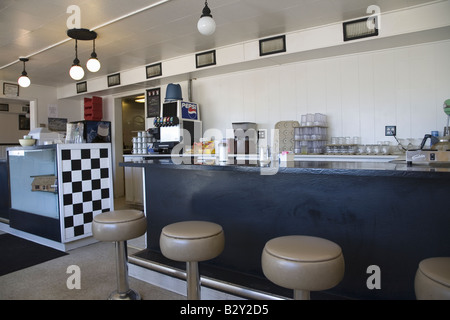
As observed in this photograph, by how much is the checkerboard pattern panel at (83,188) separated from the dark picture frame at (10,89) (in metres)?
4.61

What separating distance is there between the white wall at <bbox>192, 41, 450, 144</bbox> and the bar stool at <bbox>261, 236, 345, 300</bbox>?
3404 millimetres

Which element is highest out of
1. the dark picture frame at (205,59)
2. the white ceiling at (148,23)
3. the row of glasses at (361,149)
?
the white ceiling at (148,23)

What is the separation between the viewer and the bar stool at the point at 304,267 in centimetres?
135

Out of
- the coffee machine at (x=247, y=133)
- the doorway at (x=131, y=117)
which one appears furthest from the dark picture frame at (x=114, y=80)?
the coffee machine at (x=247, y=133)

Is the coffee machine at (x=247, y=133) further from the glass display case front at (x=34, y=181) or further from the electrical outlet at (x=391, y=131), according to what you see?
the glass display case front at (x=34, y=181)


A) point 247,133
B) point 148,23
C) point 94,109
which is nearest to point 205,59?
point 148,23

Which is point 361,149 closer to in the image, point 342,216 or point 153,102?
point 342,216

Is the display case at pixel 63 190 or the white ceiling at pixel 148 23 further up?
the white ceiling at pixel 148 23

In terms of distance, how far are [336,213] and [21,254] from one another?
351cm

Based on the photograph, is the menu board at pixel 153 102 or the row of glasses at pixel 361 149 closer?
the row of glasses at pixel 361 149

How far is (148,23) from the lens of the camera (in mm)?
4141

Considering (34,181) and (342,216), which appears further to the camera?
(34,181)

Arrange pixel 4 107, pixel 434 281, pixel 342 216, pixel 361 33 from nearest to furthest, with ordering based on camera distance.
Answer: pixel 434 281 < pixel 342 216 < pixel 361 33 < pixel 4 107
